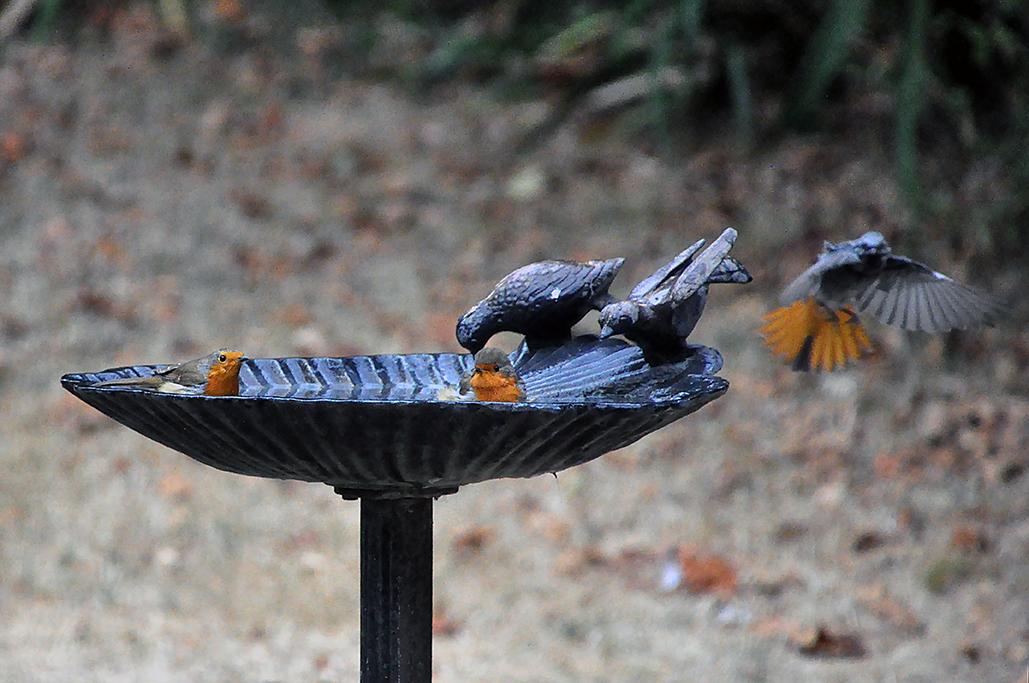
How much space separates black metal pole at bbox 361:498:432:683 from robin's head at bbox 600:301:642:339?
1.68 ft

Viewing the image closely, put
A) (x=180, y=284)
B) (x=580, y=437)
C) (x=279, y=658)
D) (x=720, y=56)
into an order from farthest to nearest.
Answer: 1. (x=720, y=56)
2. (x=180, y=284)
3. (x=279, y=658)
4. (x=580, y=437)

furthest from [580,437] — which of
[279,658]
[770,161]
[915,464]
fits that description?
[770,161]

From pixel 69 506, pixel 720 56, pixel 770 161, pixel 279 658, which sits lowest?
pixel 279 658

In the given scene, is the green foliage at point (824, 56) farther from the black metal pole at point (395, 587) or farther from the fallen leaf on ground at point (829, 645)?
Answer: the black metal pole at point (395, 587)

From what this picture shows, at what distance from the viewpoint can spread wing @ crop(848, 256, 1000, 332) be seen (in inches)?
120

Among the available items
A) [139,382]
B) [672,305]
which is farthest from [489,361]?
[139,382]

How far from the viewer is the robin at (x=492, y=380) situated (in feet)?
8.52

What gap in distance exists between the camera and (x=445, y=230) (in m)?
7.00

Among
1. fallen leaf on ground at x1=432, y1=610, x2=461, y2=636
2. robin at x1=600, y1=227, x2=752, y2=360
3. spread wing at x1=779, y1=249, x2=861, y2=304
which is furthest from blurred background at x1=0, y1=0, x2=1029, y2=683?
robin at x1=600, y1=227, x2=752, y2=360

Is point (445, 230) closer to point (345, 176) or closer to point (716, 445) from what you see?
point (345, 176)

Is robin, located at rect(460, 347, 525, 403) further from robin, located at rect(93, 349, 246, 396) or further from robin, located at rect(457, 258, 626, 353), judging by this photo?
robin, located at rect(93, 349, 246, 396)

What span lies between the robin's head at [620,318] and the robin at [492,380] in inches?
9.7

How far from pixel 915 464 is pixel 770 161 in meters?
2.06

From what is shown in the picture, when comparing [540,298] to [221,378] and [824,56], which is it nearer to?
[221,378]
